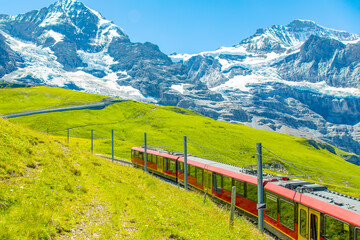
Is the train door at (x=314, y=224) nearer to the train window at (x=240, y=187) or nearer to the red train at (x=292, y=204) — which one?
the red train at (x=292, y=204)

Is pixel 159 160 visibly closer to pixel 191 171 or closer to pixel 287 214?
pixel 191 171

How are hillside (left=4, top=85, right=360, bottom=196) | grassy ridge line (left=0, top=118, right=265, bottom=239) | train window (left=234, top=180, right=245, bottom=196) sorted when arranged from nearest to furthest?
grassy ridge line (left=0, top=118, right=265, bottom=239)
train window (left=234, top=180, right=245, bottom=196)
hillside (left=4, top=85, right=360, bottom=196)

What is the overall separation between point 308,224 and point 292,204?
1661 mm

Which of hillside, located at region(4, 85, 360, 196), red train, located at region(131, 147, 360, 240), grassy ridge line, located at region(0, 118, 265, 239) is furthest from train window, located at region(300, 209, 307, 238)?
hillside, located at region(4, 85, 360, 196)

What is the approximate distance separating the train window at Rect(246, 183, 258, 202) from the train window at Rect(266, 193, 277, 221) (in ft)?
4.17

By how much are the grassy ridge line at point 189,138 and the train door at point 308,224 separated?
6903cm

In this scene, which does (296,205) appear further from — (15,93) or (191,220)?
(15,93)

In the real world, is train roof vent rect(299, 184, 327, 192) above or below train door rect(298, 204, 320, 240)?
above

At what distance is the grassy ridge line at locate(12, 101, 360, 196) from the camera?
95375 millimetres

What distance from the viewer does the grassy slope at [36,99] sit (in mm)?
143000

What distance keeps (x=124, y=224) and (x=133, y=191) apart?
5250 mm

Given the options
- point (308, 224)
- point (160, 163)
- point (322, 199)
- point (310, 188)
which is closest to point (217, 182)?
point (310, 188)

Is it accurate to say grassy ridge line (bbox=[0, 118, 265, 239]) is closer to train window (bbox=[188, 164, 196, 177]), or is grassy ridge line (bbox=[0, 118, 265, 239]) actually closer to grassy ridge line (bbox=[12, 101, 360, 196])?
train window (bbox=[188, 164, 196, 177])

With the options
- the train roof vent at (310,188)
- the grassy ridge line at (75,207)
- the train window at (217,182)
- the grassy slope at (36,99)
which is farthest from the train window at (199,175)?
the grassy slope at (36,99)
